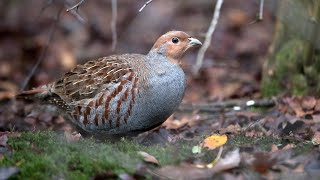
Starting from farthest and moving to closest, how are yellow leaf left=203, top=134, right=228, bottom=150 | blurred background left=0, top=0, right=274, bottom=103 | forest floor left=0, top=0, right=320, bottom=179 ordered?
blurred background left=0, top=0, right=274, bottom=103, yellow leaf left=203, top=134, right=228, bottom=150, forest floor left=0, top=0, right=320, bottom=179

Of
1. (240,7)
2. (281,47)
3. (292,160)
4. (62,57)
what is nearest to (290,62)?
(281,47)

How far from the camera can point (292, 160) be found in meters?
4.61

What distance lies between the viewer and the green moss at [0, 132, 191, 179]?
4492 mm

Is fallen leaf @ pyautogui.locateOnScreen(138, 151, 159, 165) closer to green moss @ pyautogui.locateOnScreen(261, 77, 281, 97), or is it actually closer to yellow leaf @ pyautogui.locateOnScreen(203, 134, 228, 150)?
yellow leaf @ pyautogui.locateOnScreen(203, 134, 228, 150)

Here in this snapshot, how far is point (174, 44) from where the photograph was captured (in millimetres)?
6387

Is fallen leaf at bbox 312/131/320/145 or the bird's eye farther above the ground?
the bird's eye

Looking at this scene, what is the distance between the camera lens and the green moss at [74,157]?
4.49m

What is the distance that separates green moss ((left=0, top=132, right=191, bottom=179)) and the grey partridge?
1.76 feet

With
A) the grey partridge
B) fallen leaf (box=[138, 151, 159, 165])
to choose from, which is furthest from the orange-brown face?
fallen leaf (box=[138, 151, 159, 165])

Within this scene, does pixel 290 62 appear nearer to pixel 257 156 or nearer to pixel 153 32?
pixel 257 156

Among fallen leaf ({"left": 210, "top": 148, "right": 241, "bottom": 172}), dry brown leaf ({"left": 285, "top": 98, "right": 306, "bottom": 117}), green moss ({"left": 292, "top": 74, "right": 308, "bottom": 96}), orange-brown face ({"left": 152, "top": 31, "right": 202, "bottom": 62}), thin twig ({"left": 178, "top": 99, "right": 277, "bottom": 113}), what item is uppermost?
orange-brown face ({"left": 152, "top": 31, "right": 202, "bottom": 62})

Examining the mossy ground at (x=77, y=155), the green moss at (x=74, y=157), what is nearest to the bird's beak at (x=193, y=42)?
the mossy ground at (x=77, y=155)

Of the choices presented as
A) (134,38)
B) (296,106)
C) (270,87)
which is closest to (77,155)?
(296,106)

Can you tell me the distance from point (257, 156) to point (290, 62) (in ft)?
12.2
